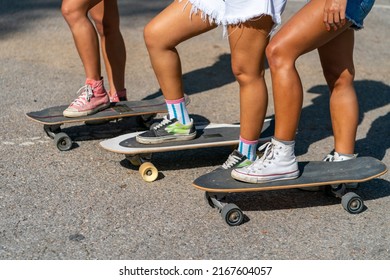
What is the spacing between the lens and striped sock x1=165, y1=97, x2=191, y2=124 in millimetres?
5426

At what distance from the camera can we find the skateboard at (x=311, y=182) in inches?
181

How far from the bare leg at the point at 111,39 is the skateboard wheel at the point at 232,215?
7.10 feet

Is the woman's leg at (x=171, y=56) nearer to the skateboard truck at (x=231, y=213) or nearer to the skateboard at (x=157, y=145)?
the skateboard at (x=157, y=145)

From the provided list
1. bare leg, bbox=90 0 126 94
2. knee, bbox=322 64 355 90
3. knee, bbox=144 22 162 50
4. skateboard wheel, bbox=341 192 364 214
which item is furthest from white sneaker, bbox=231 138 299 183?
bare leg, bbox=90 0 126 94

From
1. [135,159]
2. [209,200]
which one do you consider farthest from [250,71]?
[135,159]

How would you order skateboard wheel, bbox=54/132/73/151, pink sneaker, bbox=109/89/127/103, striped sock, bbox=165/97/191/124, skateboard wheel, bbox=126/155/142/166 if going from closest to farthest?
skateboard wheel, bbox=126/155/142/166, striped sock, bbox=165/97/191/124, skateboard wheel, bbox=54/132/73/151, pink sneaker, bbox=109/89/127/103

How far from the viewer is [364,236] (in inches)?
179

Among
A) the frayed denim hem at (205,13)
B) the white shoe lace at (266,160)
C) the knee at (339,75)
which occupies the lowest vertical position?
the white shoe lace at (266,160)

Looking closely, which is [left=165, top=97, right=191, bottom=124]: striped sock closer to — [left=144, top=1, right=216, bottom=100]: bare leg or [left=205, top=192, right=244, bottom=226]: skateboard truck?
[left=144, top=1, right=216, bottom=100]: bare leg

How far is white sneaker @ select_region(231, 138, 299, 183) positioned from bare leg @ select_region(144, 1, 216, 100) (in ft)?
3.13

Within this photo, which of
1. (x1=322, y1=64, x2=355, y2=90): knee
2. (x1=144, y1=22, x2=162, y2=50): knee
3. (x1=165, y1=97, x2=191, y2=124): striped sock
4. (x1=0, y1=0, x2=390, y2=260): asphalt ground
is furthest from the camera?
(x1=165, y1=97, x2=191, y2=124): striped sock

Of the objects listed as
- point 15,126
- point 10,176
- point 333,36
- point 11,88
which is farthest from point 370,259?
point 11,88

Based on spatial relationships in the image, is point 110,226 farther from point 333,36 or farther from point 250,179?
point 333,36

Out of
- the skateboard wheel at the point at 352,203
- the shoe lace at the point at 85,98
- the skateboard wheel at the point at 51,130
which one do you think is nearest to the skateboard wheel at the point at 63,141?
the skateboard wheel at the point at 51,130
